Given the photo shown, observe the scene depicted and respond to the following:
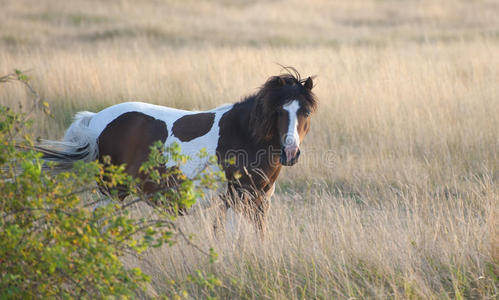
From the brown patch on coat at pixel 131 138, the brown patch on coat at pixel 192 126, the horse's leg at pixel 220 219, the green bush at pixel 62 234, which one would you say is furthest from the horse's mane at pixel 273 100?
the green bush at pixel 62 234

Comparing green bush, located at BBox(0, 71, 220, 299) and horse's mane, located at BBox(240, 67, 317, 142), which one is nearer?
green bush, located at BBox(0, 71, 220, 299)

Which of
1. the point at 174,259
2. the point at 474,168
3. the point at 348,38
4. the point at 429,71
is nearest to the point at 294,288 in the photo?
the point at 174,259

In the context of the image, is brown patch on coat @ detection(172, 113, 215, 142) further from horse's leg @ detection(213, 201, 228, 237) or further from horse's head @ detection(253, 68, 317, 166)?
horse's leg @ detection(213, 201, 228, 237)

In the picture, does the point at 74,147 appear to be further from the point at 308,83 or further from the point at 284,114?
the point at 308,83

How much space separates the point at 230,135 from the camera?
435 cm

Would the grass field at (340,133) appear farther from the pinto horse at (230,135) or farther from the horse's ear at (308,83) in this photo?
the horse's ear at (308,83)

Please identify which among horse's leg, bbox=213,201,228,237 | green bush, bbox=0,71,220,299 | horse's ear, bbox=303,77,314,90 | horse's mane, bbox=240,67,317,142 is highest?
horse's ear, bbox=303,77,314,90

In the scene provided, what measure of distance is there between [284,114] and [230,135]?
602 millimetres

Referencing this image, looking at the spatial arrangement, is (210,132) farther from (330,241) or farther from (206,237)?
(330,241)

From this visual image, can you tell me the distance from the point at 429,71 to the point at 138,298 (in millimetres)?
7635

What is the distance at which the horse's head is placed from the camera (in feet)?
12.6

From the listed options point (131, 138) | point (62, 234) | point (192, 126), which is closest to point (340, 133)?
point (192, 126)

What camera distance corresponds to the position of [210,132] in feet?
14.5

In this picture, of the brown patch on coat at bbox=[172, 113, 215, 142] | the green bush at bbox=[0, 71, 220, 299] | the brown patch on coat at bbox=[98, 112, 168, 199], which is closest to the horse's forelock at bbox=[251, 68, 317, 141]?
the brown patch on coat at bbox=[172, 113, 215, 142]
